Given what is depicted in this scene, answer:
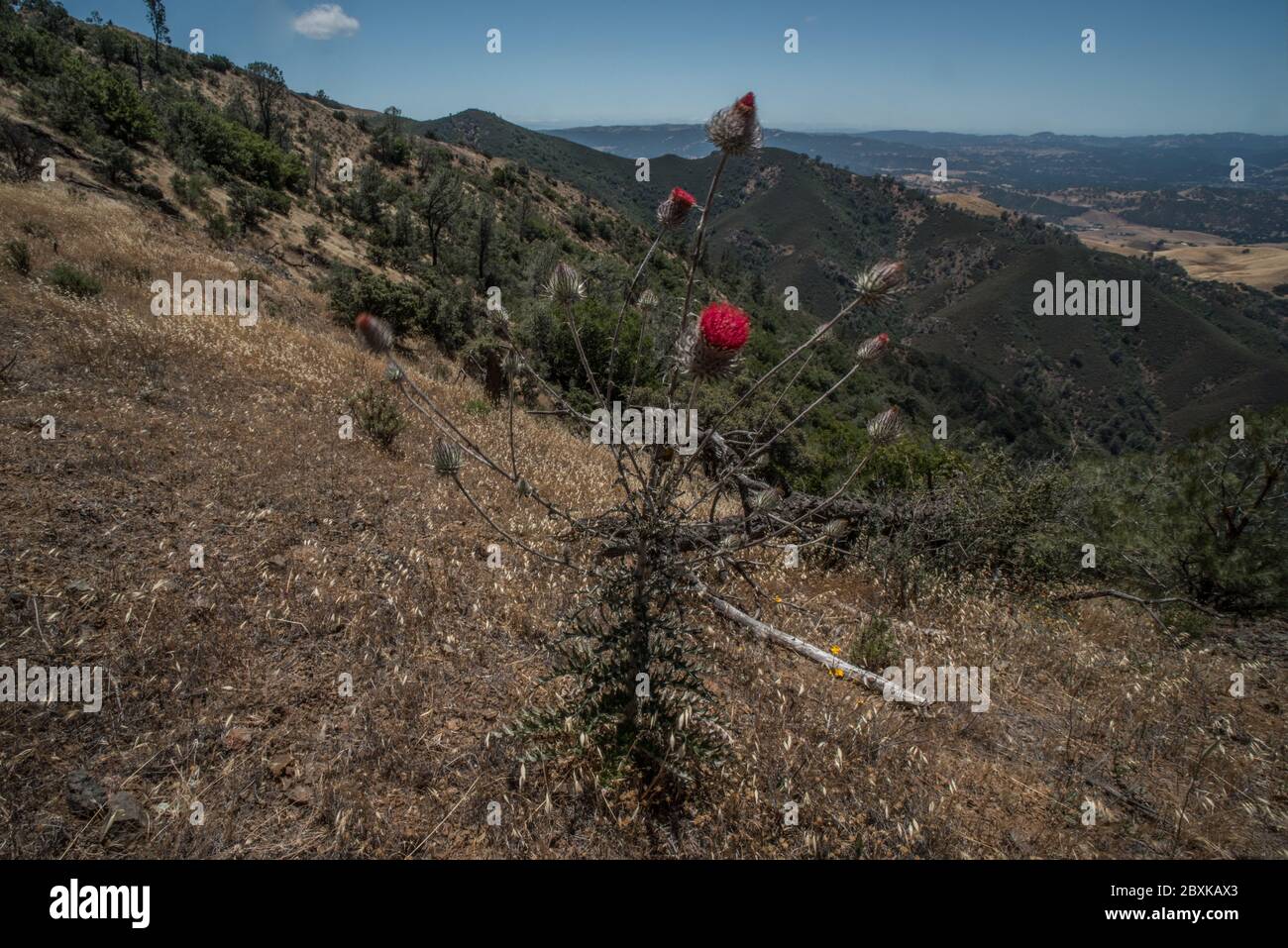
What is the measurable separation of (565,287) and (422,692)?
2323 mm

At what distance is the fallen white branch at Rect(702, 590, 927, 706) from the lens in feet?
12.2

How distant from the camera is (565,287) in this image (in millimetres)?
2676

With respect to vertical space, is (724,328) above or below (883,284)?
below

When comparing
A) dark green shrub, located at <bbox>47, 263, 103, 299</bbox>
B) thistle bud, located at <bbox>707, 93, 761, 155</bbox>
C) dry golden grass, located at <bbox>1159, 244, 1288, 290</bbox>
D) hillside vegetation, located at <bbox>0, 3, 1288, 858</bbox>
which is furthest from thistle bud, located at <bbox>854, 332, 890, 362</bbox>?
dry golden grass, located at <bbox>1159, 244, 1288, 290</bbox>

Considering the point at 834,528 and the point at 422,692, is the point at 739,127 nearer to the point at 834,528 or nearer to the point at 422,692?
the point at 834,528

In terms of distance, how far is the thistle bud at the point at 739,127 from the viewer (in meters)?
2.39

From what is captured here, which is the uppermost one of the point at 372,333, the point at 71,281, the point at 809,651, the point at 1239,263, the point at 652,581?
the point at 1239,263

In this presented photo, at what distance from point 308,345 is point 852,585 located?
29.2 ft

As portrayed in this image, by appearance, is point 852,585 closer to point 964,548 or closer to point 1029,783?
point 964,548

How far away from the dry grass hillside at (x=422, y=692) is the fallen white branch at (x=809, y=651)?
96mm

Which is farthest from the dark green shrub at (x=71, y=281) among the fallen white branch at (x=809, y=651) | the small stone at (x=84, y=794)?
the fallen white branch at (x=809, y=651)

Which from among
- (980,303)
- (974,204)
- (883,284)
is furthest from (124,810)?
(974,204)

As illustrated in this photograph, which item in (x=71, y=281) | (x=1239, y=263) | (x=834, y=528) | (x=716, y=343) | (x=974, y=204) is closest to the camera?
(x=716, y=343)

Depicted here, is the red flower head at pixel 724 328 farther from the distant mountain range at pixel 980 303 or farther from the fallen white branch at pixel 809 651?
the distant mountain range at pixel 980 303
